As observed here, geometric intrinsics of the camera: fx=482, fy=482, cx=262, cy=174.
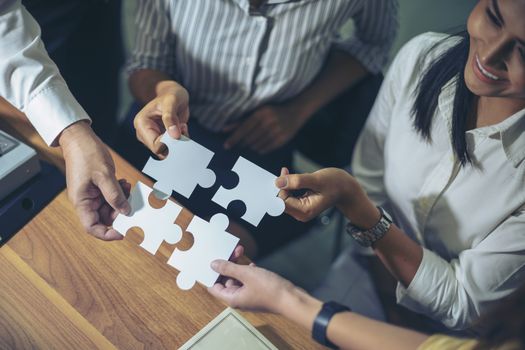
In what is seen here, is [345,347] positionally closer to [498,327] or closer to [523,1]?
[498,327]

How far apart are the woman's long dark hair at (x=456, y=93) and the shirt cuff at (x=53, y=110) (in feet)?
2.18

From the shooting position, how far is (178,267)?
0.83 m

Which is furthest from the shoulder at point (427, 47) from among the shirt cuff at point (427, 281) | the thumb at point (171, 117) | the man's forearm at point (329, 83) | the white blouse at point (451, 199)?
the thumb at point (171, 117)

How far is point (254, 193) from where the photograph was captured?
0.78 m

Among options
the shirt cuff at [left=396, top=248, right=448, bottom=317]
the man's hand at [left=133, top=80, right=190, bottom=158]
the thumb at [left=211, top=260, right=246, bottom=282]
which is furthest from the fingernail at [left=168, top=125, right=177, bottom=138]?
the shirt cuff at [left=396, top=248, right=448, bottom=317]

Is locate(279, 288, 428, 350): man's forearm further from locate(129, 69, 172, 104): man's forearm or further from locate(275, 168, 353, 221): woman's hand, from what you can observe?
locate(129, 69, 172, 104): man's forearm

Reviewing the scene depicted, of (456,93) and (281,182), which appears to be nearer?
(281,182)

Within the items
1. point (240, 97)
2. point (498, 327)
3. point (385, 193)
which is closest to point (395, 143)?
point (385, 193)

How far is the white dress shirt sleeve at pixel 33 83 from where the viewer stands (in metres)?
0.88

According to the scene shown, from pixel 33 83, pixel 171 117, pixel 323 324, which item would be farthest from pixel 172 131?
pixel 323 324

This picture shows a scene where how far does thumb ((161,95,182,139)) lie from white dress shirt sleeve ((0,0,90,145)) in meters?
0.15

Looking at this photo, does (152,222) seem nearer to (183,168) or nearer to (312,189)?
(183,168)

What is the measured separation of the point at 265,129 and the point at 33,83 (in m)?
0.58

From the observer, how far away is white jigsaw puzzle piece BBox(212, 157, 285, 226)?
0.78 metres
